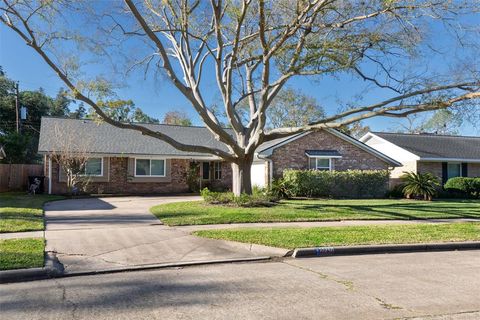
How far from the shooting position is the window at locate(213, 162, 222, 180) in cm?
2733

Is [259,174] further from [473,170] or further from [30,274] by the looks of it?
[30,274]

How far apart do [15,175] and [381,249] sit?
22.3 m

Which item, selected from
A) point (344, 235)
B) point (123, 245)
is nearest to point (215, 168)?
point (344, 235)

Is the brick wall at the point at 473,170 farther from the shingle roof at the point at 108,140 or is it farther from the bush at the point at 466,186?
the shingle roof at the point at 108,140

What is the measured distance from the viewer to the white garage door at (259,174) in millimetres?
24188

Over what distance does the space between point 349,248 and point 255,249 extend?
78.1 inches

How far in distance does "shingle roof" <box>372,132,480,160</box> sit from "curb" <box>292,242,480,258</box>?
19.3 meters

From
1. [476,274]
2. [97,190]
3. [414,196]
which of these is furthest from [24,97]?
[476,274]

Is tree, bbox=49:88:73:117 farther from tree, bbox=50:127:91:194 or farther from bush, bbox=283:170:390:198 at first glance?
bush, bbox=283:170:390:198

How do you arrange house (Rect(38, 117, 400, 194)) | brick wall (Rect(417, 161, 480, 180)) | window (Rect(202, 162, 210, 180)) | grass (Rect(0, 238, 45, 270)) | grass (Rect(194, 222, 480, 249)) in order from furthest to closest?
brick wall (Rect(417, 161, 480, 180))
window (Rect(202, 162, 210, 180))
house (Rect(38, 117, 400, 194))
grass (Rect(194, 222, 480, 249))
grass (Rect(0, 238, 45, 270))

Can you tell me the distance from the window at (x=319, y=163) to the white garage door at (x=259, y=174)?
9.25ft

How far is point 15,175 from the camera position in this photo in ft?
80.7

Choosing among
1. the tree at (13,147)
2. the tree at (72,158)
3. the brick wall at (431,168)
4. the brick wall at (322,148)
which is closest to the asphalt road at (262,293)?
the tree at (72,158)

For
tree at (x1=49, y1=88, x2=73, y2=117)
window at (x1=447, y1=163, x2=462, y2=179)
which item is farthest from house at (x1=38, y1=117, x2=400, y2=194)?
tree at (x1=49, y1=88, x2=73, y2=117)
